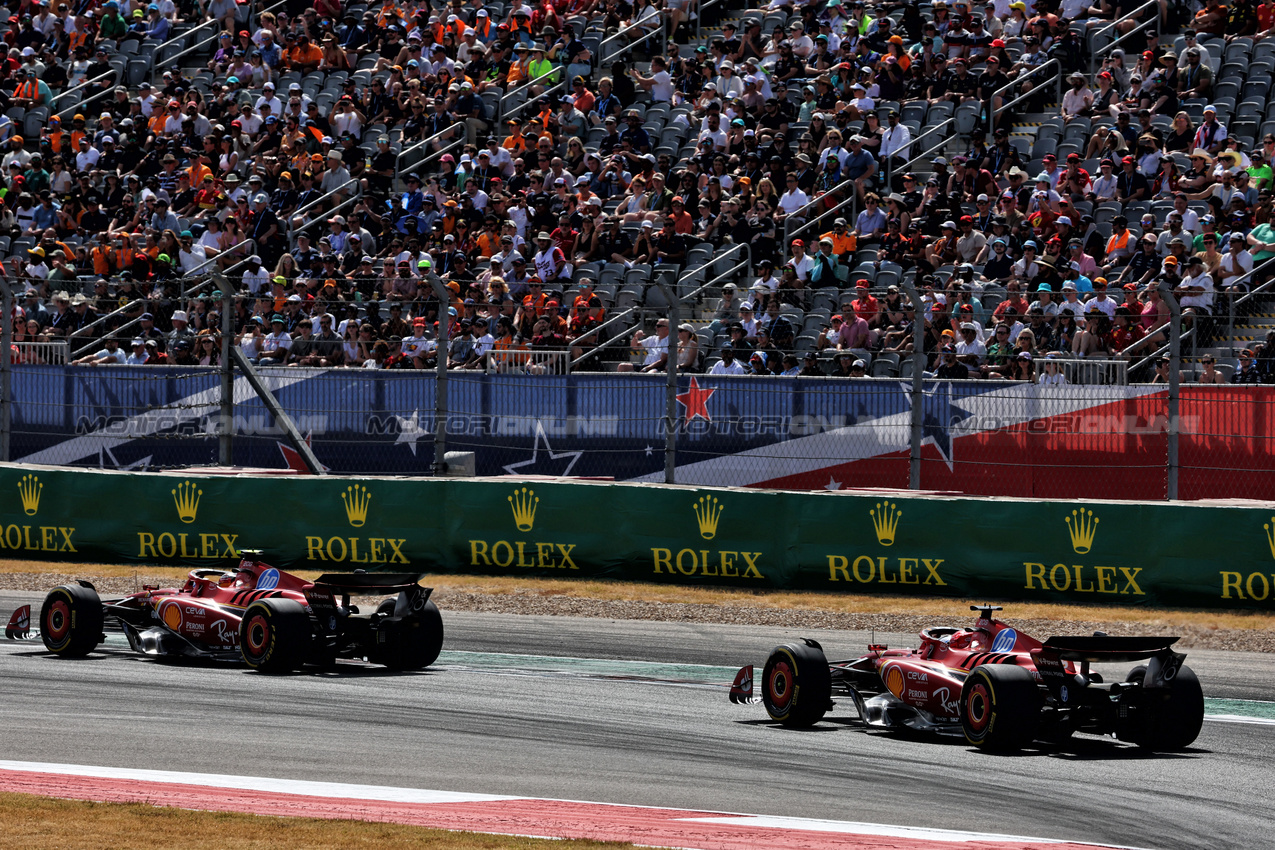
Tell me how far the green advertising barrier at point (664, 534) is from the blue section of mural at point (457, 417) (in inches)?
41.4

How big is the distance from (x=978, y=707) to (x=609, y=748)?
1.83 m

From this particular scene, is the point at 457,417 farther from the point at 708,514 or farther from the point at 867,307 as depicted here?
the point at 867,307

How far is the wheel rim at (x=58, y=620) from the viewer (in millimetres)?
11177

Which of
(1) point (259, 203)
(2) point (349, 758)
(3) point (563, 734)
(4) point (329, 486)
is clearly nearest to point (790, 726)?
(3) point (563, 734)

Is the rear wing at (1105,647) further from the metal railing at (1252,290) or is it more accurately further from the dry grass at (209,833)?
the metal railing at (1252,290)

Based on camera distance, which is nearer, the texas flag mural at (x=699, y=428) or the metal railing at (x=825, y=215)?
the texas flag mural at (x=699, y=428)

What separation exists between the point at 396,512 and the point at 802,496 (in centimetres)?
375

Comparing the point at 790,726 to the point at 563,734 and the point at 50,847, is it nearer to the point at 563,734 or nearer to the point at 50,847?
the point at 563,734

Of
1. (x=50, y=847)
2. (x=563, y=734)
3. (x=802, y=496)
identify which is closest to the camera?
(x=50, y=847)

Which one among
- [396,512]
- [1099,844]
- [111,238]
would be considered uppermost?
[111,238]

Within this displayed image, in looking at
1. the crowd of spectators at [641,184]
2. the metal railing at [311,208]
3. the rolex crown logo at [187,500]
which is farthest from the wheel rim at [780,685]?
the metal railing at [311,208]

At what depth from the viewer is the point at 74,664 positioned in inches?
432

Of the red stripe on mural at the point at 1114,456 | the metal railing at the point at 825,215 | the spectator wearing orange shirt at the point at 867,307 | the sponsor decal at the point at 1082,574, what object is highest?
the metal railing at the point at 825,215

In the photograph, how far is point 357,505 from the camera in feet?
50.1
